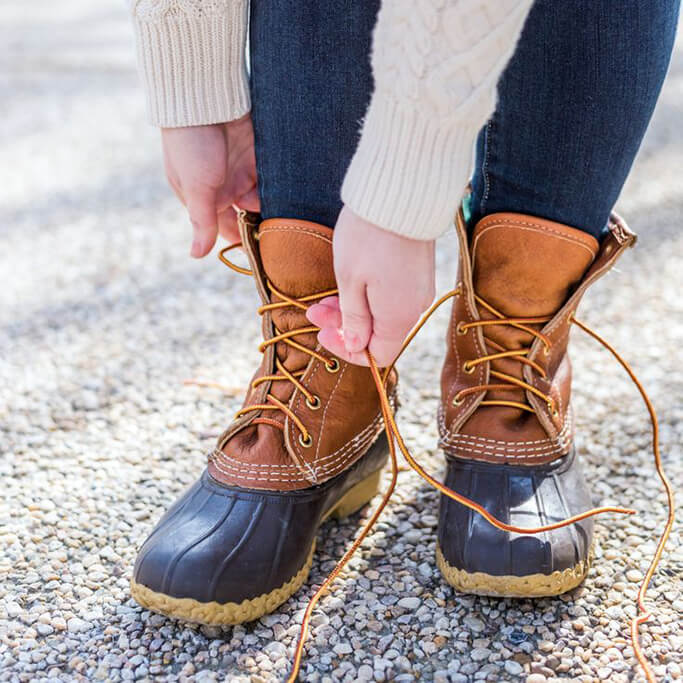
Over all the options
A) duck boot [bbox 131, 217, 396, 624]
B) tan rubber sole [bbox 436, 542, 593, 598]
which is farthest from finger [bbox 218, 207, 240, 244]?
tan rubber sole [bbox 436, 542, 593, 598]

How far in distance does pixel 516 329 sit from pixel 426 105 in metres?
0.39

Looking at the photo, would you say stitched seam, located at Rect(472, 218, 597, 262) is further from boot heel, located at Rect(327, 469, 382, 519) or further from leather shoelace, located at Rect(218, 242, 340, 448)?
boot heel, located at Rect(327, 469, 382, 519)

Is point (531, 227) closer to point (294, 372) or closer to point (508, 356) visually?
point (508, 356)

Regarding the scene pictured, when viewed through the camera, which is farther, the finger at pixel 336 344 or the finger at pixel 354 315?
the finger at pixel 336 344

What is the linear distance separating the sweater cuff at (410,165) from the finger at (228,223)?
44 cm

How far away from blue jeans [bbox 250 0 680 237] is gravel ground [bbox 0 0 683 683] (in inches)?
17.2

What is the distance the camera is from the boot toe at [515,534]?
933 millimetres

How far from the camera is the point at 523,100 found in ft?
3.08

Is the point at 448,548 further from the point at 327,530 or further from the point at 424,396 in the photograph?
the point at 424,396

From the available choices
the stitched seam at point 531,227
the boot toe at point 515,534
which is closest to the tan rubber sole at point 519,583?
the boot toe at point 515,534

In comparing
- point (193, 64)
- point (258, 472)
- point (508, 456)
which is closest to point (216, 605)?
point (258, 472)

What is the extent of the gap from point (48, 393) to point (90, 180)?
1.24m

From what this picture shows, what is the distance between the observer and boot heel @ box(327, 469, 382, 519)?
1105mm

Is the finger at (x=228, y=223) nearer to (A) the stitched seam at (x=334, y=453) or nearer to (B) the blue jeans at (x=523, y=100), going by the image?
(B) the blue jeans at (x=523, y=100)
